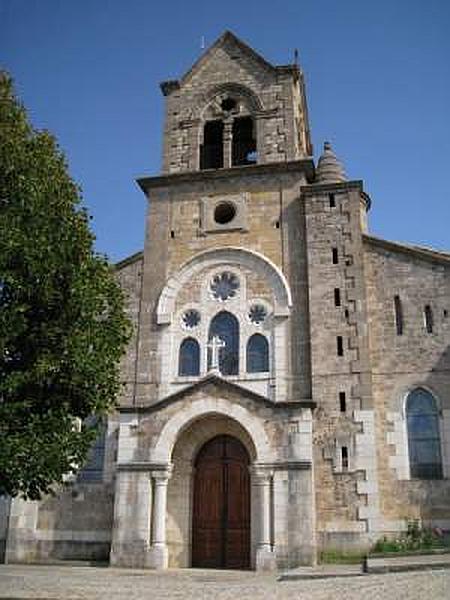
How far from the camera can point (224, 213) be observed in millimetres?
22594

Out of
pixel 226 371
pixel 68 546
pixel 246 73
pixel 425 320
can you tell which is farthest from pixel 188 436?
pixel 246 73

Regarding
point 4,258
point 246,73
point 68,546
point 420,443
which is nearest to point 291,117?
point 246,73

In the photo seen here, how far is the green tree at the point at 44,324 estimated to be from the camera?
12766 millimetres

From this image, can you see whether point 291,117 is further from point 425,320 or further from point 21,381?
point 21,381

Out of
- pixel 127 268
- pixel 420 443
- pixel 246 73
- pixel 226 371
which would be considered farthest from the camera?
pixel 246 73

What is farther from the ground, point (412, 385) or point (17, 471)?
point (412, 385)

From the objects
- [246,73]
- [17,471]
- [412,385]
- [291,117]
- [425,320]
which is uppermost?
[246,73]

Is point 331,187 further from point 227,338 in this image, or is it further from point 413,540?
point 413,540

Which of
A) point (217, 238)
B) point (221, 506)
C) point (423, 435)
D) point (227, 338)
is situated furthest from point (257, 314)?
point (423, 435)

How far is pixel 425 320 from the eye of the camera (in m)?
19.4

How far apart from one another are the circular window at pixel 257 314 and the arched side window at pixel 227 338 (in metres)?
0.50

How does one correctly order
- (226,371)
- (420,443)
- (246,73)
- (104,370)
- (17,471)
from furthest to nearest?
(246,73) → (226,371) → (420,443) → (104,370) → (17,471)

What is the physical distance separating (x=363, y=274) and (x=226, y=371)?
5.03 meters

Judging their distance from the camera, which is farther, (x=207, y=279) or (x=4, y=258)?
(x=207, y=279)
